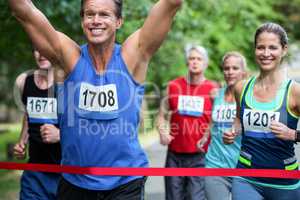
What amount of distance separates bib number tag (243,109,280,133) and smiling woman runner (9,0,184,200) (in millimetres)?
1018

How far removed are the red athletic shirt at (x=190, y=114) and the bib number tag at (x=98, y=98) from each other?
3261mm

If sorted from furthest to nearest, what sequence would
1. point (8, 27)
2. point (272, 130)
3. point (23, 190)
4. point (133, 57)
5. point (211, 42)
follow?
point (211, 42), point (8, 27), point (23, 190), point (272, 130), point (133, 57)

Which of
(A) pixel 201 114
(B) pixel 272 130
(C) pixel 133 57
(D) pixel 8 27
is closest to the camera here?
(C) pixel 133 57

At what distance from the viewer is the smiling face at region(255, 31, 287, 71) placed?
14.5ft

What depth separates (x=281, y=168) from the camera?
14.2ft

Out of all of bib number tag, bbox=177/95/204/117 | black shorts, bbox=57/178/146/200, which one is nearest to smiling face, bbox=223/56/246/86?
bib number tag, bbox=177/95/204/117

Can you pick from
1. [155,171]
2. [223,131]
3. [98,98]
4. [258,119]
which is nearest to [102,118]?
[98,98]

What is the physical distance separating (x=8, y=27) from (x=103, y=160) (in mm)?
6907

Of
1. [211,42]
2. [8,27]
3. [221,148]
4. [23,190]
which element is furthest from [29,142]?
[211,42]

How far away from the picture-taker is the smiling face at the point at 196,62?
695 centimetres

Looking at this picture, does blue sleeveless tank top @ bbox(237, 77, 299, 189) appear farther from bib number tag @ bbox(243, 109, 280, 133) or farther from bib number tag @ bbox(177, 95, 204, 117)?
bib number tag @ bbox(177, 95, 204, 117)

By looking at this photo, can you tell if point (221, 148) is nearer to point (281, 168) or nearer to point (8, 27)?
point (281, 168)

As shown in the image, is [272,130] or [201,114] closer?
[272,130]

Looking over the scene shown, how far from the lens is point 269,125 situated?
4238mm
